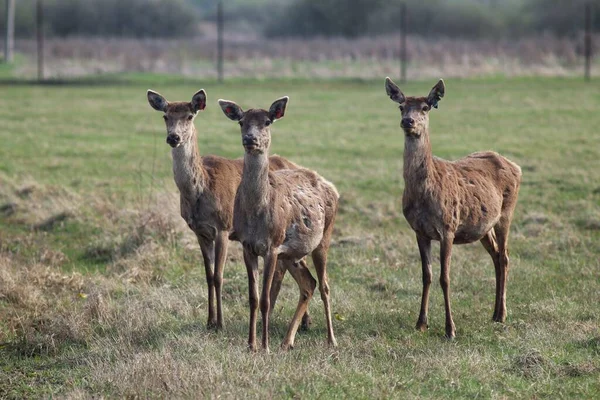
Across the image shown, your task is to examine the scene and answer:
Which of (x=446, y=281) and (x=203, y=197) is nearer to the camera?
(x=446, y=281)

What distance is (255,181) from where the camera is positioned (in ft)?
28.6

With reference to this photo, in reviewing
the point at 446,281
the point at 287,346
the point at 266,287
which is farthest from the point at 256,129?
the point at 446,281

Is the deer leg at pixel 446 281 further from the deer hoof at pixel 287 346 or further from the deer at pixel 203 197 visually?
the deer hoof at pixel 287 346

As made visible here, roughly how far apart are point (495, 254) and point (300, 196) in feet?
8.73

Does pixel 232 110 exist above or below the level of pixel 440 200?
above

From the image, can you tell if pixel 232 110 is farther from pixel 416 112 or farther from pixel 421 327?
pixel 421 327

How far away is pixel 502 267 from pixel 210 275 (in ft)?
10.3

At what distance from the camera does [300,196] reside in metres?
9.33

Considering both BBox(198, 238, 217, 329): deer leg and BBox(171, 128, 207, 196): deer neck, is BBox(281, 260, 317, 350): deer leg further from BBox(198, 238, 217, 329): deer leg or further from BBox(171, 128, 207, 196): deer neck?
BBox(171, 128, 207, 196): deer neck

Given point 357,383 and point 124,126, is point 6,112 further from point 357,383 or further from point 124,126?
point 357,383

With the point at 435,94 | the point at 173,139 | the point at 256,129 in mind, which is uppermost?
the point at 435,94

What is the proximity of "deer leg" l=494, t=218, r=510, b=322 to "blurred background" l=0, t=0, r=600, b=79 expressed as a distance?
2635 centimetres

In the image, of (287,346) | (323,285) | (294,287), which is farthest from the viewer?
(294,287)

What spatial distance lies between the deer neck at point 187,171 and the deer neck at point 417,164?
2.17m
